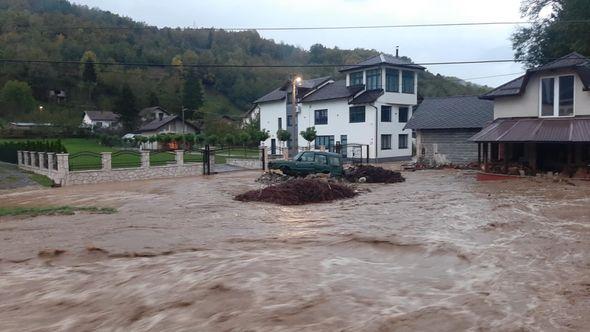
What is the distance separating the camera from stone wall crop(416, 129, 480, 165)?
33.8 meters

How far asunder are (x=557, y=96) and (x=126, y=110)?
214ft

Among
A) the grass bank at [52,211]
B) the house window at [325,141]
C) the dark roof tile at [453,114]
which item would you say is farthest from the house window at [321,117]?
the grass bank at [52,211]

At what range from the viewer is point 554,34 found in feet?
122

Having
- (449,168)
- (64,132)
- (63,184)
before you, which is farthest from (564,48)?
(64,132)

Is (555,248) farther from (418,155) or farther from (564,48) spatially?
(564,48)

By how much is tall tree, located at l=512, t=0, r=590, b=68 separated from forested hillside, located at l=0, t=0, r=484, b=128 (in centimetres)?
3463

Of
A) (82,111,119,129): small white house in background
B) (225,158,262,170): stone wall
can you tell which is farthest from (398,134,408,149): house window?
(82,111,119,129): small white house in background

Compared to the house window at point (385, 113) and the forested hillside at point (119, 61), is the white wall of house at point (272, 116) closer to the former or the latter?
the house window at point (385, 113)

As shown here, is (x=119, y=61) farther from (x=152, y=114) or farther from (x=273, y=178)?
(x=273, y=178)

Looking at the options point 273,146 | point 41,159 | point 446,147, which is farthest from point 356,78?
point 41,159

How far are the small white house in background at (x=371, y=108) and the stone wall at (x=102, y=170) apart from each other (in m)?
12.9

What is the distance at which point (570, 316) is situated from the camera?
6.64 metres

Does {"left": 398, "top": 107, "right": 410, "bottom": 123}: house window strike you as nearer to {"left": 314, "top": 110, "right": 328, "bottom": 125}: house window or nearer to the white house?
{"left": 314, "top": 110, "right": 328, "bottom": 125}: house window

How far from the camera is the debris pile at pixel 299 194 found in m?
18.7
